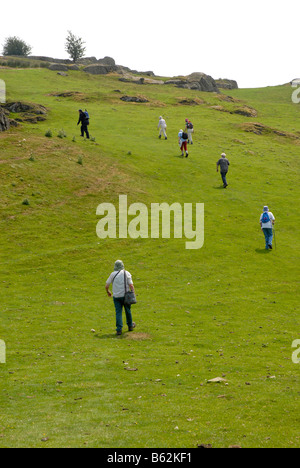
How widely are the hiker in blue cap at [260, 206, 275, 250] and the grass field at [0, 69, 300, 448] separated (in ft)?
2.77

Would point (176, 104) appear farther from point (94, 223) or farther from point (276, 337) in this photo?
point (276, 337)

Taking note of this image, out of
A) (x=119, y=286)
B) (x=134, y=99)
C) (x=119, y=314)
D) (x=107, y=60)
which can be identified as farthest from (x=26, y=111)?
(x=107, y=60)

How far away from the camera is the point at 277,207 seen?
44375mm

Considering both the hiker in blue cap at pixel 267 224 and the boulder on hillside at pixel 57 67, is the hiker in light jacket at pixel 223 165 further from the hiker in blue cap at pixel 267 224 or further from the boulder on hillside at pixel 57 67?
the boulder on hillside at pixel 57 67

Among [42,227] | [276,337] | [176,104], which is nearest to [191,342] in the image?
[276,337]

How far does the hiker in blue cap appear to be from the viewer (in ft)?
110

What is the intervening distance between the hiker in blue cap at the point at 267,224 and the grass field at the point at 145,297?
844 mm

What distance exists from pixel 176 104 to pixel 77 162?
47.3 m

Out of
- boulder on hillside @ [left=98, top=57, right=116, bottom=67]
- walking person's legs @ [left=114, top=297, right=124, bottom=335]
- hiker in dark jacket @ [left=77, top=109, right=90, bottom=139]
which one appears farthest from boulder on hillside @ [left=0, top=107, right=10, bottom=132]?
boulder on hillside @ [left=98, top=57, right=116, bottom=67]

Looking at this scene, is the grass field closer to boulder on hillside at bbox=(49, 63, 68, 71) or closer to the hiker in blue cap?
the hiker in blue cap

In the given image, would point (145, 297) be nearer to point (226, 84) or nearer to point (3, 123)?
point (3, 123)

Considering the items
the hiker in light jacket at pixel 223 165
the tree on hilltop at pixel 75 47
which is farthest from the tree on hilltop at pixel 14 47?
the hiker in light jacket at pixel 223 165

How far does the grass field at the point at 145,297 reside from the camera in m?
11.8

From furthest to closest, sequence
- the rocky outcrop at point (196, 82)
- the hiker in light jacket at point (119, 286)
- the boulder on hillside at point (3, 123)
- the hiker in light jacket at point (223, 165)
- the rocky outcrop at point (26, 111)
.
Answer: the rocky outcrop at point (196, 82) < the rocky outcrop at point (26, 111) < the boulder on hillside at point (3, 123) < the hiker in light jacket at point (223, 165) < the hiker in light jacket at point (119, 286)
